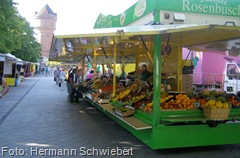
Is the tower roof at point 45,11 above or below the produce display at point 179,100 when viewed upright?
above

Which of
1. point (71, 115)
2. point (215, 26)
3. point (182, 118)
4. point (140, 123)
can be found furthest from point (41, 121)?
point (215, 26)

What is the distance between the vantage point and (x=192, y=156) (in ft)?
17.8

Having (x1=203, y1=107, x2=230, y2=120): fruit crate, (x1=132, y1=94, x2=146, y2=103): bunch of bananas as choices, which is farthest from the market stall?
(x1=203, y1=107, x2=230, y2=120): fruit crate

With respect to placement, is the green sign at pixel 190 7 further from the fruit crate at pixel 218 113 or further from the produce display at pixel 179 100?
the fruit crate at pixel 218 113

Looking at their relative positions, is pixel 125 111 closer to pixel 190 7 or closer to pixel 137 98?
pixel 137 98

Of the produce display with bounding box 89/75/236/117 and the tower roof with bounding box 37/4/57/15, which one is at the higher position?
the tower roof with bounding box 37/4/57/15

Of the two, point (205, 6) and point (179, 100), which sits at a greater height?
point (205, 6)

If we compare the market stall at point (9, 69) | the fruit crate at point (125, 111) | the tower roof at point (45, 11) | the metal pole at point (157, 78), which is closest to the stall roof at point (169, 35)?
the metal pole at point (157, 78)

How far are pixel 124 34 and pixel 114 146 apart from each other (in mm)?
2399

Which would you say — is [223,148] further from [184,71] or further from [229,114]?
[184,71]

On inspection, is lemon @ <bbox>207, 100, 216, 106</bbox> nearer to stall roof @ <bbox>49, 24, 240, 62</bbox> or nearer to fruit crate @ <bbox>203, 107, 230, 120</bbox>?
fruit crate @ <bbox>203, 107, 230, 120</bbox>

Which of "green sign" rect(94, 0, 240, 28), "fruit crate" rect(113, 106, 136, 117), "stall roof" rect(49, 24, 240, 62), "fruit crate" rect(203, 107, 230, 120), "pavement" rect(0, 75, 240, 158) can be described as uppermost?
"green sign" rect(94, 0, 240, 28)

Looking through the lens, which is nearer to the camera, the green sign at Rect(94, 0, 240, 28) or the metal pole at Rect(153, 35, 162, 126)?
the metal pole at Rect(153, 35, 162, 126)

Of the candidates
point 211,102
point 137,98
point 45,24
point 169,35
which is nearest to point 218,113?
point 211,102
